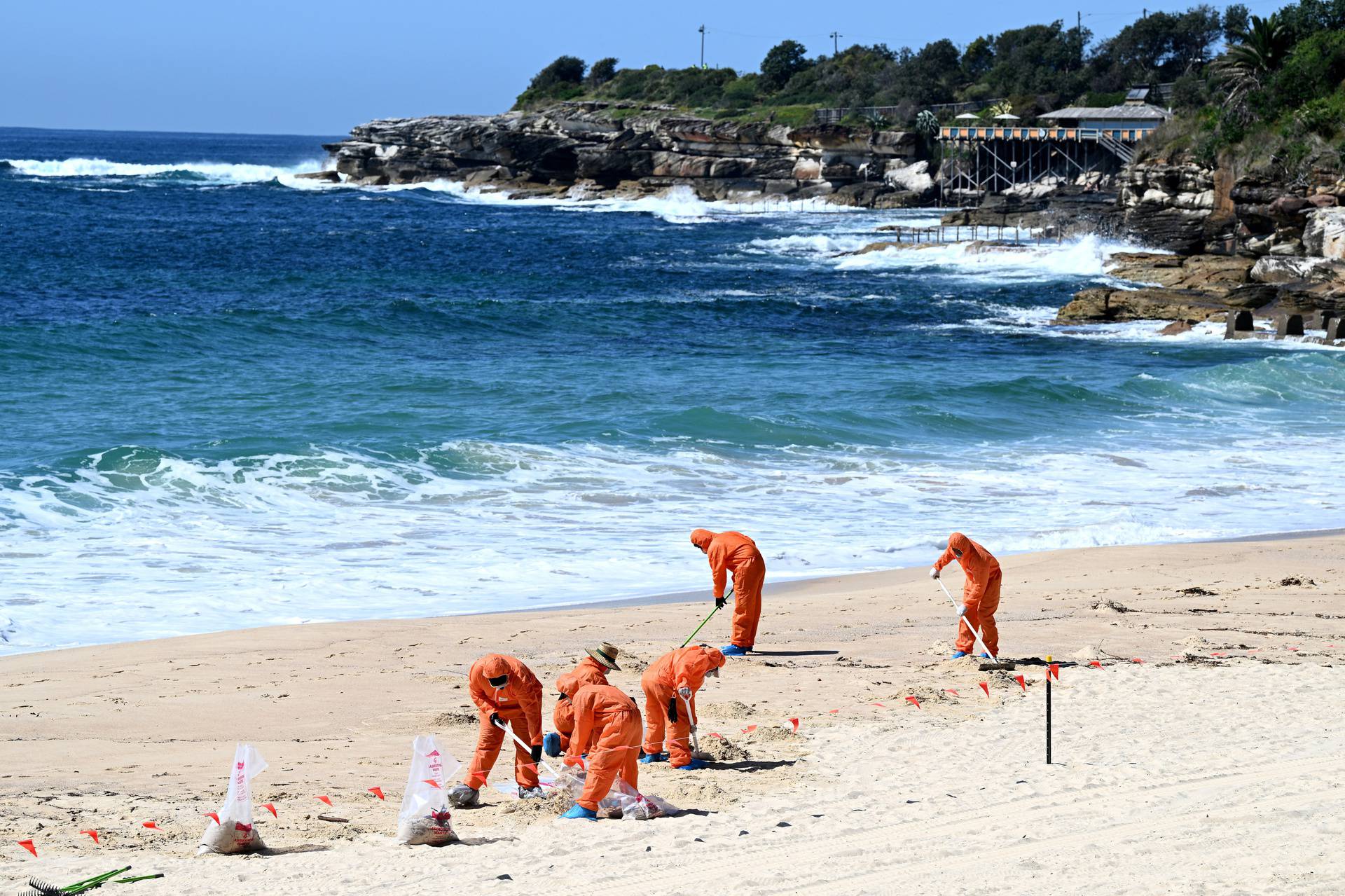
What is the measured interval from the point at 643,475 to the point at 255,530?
5408 millimetres

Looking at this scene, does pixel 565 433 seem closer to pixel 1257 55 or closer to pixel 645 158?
pixel 1257 55

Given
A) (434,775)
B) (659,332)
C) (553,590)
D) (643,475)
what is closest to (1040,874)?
(434,775)

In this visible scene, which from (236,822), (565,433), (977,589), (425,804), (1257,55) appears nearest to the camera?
(236,822)

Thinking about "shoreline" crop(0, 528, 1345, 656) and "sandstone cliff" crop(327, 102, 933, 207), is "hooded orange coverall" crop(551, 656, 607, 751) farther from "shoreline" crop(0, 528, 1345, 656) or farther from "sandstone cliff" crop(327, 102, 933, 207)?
"sandstone cliff" crop(327, 102, 933, 207)

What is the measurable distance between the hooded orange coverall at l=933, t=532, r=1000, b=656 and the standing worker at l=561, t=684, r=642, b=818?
3832 millimetres

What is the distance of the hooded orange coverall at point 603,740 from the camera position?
24.6 feet

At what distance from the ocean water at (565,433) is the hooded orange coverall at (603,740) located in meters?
5.31

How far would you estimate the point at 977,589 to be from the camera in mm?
10594

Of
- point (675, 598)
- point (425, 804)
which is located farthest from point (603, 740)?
point (675, 598)

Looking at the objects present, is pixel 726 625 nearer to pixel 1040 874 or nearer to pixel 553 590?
pixel 553 590

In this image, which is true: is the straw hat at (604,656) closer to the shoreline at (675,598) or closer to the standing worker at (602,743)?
the standing worker at (602,743)

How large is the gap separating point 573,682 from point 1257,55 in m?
43.1

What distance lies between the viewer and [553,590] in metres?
13.4

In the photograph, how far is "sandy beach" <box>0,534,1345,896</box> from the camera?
261 inches
